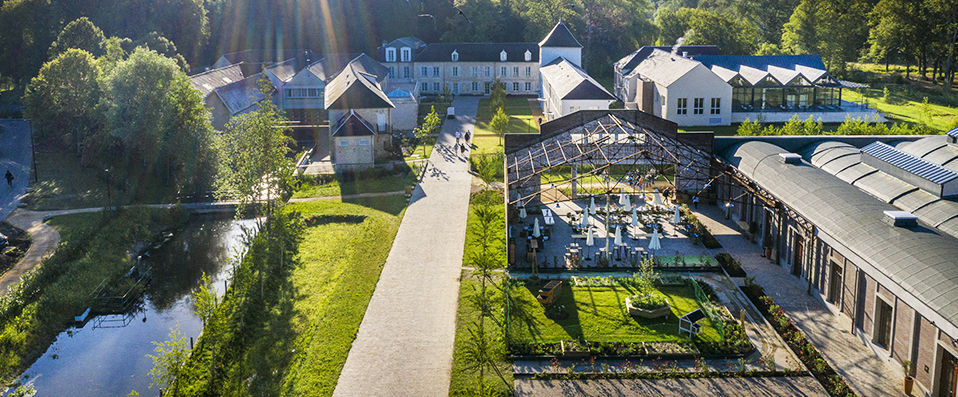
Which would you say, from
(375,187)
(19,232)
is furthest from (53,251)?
(375,187)

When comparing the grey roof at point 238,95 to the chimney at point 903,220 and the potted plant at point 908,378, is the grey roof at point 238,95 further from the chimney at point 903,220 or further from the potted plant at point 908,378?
the potted plant at point 908,378

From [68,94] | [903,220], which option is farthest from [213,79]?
[903,220]

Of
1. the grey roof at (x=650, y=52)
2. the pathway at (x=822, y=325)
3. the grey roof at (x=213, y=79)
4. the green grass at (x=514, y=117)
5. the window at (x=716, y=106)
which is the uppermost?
the grey roof at (x=650, y=52)

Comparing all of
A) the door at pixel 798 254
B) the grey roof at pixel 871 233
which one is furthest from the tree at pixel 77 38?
the door at pixel 798 254

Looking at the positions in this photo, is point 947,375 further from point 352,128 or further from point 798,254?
point 352,128

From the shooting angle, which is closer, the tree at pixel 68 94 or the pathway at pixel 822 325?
the pathway at pixel 822 325

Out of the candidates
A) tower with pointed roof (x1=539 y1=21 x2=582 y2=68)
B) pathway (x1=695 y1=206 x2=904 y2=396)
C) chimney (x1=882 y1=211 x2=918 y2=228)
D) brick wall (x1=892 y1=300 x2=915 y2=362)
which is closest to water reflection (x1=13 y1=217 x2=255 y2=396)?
pathway (x1=695 y1=206 x2=904 y2=396)

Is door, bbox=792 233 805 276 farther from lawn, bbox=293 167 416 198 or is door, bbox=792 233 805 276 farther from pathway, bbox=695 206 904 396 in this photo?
lawn, bbox=293 167 416 198
